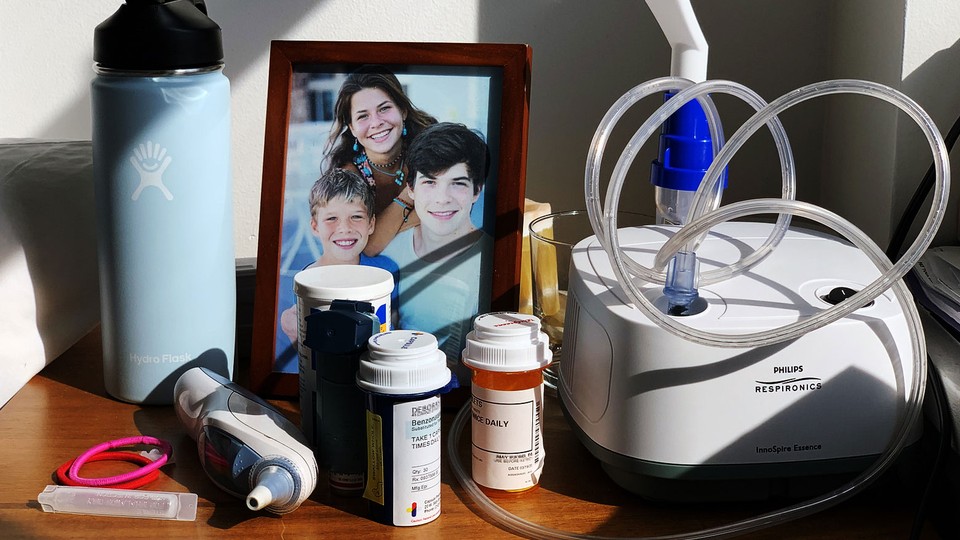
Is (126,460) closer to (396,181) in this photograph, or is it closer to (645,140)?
(396,181)

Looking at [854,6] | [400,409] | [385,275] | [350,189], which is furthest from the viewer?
[854,6]

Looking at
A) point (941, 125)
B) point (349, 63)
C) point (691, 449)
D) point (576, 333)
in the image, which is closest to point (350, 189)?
point (349, 63)

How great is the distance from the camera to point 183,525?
26.8 inches

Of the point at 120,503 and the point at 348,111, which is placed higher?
the point at 348,111

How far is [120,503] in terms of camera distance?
0.70 metres

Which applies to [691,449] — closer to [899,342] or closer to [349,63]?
[899,342]

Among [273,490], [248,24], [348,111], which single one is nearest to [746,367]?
[273,490]

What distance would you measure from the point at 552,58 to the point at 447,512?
573 millimetres

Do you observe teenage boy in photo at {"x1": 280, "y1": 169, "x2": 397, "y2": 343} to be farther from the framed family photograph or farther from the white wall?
the white wall

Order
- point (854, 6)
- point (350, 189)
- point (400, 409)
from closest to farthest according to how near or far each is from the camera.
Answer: point (400, 409) < point (350, 189) < point (854, 6)

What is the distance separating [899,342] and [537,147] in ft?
1.73

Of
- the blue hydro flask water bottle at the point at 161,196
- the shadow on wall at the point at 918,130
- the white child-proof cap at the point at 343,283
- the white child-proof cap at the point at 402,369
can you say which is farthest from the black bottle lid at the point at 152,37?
the shadow on wall at the point at 918,130

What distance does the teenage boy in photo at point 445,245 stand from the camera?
0.88m

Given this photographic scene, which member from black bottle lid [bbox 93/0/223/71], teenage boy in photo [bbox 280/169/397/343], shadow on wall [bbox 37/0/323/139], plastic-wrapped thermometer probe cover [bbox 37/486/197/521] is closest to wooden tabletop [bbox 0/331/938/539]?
plastic-wrapped thermometer probe cover [bbox 37/486/197/521]
